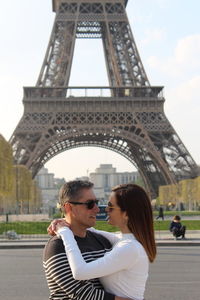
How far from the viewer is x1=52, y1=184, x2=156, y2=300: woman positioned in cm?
333

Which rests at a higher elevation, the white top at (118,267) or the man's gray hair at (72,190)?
the man's gray hair at (72,190)

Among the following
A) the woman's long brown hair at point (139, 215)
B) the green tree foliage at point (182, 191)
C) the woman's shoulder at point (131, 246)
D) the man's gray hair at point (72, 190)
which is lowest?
the woman's shoulder at point (131, 246)

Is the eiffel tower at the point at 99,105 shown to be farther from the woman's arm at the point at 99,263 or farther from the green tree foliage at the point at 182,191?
the woman's arm at the point at 99,263

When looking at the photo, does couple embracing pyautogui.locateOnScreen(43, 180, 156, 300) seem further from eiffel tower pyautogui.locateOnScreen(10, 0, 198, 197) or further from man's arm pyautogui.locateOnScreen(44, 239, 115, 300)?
eiffel tower pyautogui.locateOnScreen(10, 0, 198, 197)

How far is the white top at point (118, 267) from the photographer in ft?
10.9

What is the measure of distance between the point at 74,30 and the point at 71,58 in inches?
113

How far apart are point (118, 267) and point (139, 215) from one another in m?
0.34

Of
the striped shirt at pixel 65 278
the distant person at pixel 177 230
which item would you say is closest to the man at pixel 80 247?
the striped shirt at pixel 65 278

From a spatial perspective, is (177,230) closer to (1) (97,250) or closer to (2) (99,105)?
(1) (97,250)

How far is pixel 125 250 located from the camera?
3369 millimetres

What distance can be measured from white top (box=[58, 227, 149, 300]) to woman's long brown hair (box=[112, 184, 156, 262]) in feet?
0.19

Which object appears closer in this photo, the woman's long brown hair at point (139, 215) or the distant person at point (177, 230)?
the woman's long brown hair at point (139, 215)

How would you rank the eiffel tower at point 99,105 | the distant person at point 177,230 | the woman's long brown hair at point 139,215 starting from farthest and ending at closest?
the eiffel tower at point 99,105 → the distant person at point 177,230 → the woman's long brown hair at point 139,215

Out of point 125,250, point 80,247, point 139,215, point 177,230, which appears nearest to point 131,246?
point 125,250
